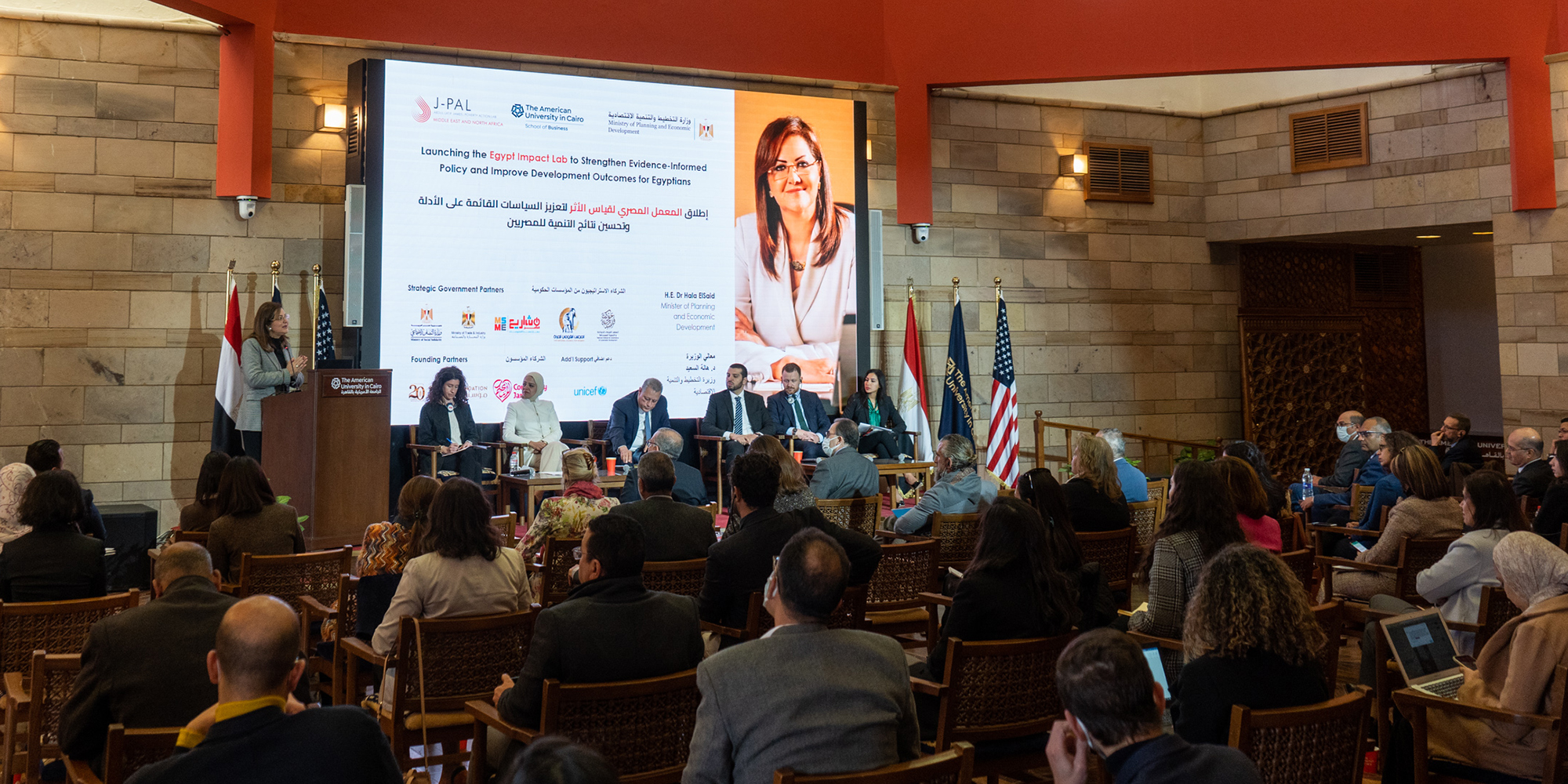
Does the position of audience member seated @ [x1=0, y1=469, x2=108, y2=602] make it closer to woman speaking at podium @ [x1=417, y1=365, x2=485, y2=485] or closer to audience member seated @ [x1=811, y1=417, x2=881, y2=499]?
audience member seated @ [x1=811, y1=417, x2=881, y2=499]

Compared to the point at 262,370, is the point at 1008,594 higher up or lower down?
lower down

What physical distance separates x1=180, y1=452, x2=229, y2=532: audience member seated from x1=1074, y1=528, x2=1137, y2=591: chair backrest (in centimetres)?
341

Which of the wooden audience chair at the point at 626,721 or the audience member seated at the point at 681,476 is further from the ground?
the audience member seated at the point at 681,476

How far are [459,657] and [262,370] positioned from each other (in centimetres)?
543

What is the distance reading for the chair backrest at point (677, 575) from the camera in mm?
3766

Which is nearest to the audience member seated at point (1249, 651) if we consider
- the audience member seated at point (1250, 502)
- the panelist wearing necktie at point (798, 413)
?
the audience member seated at point (1250, 502)

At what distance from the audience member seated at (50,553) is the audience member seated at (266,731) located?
2215mm

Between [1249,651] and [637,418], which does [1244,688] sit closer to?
[1249,651]

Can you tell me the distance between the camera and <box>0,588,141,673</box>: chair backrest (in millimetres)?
3252

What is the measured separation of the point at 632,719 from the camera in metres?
2.46

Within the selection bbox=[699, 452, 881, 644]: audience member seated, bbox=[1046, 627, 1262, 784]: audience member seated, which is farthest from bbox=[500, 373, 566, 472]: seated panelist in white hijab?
bbox=[1046, 627, 1262, 784]: audience member seated

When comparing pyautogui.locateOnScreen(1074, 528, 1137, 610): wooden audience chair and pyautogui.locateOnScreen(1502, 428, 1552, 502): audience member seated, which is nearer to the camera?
pyautogui.locateOnScreen(1074, 528, 1137, 610): wooden audience chair

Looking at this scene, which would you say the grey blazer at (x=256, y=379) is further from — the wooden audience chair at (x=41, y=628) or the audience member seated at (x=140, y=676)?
the audience member seated at (x=140, y=676)

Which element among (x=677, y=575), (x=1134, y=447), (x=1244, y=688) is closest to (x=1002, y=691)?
(x=1244, y=688)
